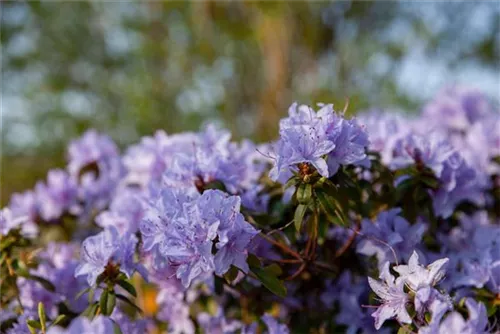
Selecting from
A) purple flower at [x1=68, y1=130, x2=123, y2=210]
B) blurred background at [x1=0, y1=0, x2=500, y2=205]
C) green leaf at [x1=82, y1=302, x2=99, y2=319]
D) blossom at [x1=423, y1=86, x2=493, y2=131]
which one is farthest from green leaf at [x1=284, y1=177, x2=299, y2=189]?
blurred background at [x1=0, y1=0, x2=500, y2=205]

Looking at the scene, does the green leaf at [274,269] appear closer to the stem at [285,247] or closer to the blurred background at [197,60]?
A: the stem at [285,247]

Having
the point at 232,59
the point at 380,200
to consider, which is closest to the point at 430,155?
the point at 380,200

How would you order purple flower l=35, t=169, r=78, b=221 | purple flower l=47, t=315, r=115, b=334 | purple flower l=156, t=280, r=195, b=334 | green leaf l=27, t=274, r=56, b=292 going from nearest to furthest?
purple flower l=47, t=315, r=115, b=334
green leaf l=27, t=274, r=56, b=292
purple flower l=156, t=280, r=195, b=334
purple flower l=35, t=169, r=78, b=221

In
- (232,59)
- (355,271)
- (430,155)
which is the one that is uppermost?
(430,155)

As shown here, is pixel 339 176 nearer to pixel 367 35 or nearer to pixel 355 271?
pixel 355 271

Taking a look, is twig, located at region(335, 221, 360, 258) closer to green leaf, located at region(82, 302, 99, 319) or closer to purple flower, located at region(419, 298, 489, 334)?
purple flower, located at region(419, 298, 489, 334)

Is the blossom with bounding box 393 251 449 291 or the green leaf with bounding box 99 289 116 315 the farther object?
the green leaf with bounding box 99 289 116 315

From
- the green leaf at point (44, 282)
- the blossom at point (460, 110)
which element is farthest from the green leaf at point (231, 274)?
the blossom at point (460, 110)

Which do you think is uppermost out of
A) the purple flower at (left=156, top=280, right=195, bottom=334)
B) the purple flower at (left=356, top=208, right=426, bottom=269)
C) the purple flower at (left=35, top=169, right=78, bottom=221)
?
the purple flower at (left=356, top=208, right=426, bottom=269)
